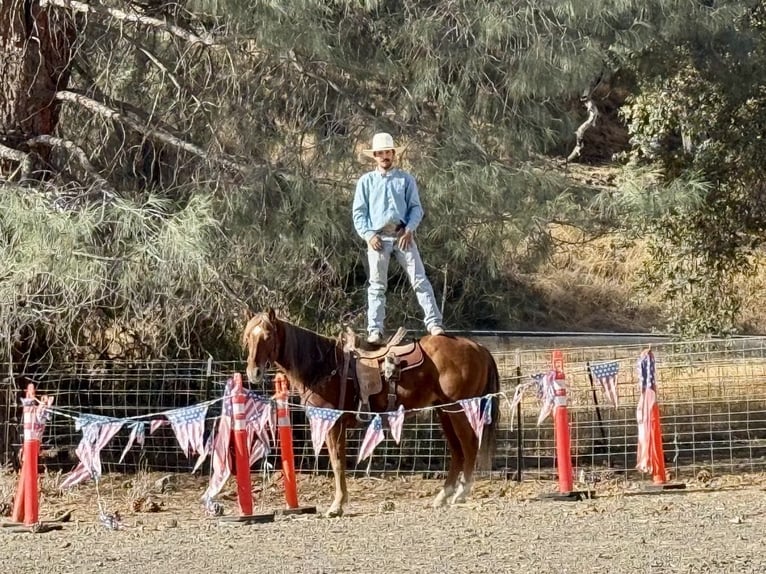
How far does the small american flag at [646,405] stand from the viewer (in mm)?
11438

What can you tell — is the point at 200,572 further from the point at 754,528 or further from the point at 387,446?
the point at 387,446

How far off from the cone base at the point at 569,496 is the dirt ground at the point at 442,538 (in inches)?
3.6

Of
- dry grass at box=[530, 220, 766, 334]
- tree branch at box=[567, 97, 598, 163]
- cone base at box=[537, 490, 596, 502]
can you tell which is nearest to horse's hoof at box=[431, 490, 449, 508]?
cone base at box=[537, 490, 596, 502]

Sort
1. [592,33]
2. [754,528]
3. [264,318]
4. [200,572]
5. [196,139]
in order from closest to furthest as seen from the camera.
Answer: [200,572]
[754,528]
[264,318]
[592,33]
[196,139]

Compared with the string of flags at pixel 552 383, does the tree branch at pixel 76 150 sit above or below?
above

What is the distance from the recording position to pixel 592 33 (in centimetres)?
1176

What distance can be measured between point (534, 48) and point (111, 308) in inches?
165

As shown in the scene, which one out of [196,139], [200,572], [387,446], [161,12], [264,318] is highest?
[161,12]

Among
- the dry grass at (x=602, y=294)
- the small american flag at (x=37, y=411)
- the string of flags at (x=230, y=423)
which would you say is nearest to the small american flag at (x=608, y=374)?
the string of flags at (x=230, y=423)

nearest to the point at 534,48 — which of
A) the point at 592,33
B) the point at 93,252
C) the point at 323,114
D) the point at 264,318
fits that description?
the point at 592,33

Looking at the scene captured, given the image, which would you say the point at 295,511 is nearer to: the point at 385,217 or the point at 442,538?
the point at 442,538

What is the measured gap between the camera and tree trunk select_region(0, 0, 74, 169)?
1351 cm

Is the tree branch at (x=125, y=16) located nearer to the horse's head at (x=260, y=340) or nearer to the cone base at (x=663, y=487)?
the horse's head at (x=260, y=340)

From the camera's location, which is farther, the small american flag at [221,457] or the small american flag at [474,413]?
the small american flag at [474,413]
